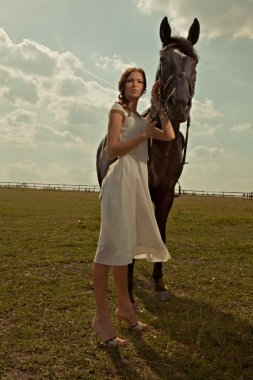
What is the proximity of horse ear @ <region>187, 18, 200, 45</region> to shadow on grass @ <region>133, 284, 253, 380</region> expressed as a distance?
12.8 feet

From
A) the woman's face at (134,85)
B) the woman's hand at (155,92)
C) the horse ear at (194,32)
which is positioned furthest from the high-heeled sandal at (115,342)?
the horse ear at (194,32)

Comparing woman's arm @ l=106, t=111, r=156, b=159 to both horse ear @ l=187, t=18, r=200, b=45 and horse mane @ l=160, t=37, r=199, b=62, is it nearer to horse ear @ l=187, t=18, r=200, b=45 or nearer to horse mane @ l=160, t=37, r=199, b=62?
horse mane @ l=160, t=37, r=199, b=62

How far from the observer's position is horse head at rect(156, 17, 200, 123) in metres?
4.45

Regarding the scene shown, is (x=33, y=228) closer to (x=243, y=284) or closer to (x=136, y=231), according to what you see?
(x=243, y=284)

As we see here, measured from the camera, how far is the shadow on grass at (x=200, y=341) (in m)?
3.74

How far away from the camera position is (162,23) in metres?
5.40

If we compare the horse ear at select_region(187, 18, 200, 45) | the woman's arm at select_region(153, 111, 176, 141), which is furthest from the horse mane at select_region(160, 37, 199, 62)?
the woman's arm at select_region(153, 111, 176, 141)

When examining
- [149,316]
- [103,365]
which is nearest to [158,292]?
[149,316]

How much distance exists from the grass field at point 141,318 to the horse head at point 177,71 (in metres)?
2.65

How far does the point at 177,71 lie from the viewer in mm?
4758

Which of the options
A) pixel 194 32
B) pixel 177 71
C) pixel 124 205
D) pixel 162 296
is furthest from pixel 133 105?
pixel 162 296

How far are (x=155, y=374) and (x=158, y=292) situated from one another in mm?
2476

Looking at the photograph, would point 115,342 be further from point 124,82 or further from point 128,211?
point 124,82

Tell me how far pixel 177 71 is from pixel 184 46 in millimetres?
525
